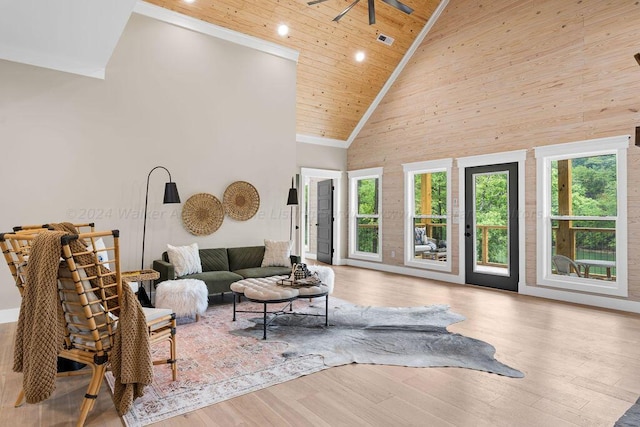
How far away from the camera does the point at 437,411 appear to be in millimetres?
2404

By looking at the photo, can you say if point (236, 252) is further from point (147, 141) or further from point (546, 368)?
point (546, 368)

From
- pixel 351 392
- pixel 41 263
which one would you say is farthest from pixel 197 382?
pixel 41 263

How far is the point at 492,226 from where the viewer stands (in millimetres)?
6402

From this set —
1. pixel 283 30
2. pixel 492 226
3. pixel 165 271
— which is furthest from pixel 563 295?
pixel 283 30

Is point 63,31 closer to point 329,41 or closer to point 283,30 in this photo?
point 283,30

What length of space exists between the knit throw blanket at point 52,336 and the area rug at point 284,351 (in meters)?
0.30

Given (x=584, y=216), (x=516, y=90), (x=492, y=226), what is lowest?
(x=492, y=226)

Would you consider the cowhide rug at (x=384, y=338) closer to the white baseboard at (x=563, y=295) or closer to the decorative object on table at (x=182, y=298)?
the decorative object on table at (x=182, y=298)

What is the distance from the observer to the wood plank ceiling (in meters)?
5.71

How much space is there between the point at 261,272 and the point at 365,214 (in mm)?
4058

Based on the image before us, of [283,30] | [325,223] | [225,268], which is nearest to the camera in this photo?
[225,268]

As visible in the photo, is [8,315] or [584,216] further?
[584,216]

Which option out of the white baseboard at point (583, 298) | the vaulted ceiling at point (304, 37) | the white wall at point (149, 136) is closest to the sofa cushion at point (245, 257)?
the white wall at point (149, 136)

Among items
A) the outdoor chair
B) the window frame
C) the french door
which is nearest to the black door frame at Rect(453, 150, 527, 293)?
the french door
